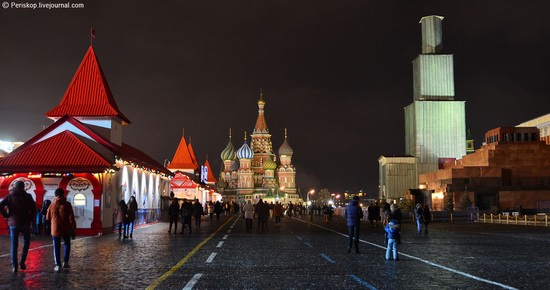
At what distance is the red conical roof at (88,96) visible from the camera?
1248 inches

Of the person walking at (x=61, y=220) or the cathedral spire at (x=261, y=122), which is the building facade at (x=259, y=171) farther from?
the person walking at (x=61, y=220)

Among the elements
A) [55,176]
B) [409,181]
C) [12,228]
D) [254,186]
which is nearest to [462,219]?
[55,176]

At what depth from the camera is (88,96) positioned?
32594 mm

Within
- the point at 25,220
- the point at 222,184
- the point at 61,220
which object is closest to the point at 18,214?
the point at 25,220

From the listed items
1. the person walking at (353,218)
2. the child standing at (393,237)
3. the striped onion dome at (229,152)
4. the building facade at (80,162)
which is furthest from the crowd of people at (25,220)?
the striped onion dome at (229,152)

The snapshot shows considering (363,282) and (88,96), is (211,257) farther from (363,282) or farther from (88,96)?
(88,96)

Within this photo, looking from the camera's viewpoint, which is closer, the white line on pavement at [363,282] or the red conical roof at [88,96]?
the white line on pavement at [363,282]

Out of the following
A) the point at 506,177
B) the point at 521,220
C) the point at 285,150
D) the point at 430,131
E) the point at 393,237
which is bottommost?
the point at 521,220

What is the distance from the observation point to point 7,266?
12.5 metres

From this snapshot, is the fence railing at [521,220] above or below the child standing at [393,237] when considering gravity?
below

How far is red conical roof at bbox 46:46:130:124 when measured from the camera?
104 feet

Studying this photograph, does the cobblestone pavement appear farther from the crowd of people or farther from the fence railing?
the fence railing

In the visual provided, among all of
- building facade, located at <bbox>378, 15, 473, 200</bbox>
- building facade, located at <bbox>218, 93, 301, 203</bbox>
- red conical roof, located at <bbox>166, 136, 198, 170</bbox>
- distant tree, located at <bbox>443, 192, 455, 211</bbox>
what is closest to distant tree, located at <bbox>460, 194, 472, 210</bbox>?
distant tree, located at <bbox>443, 192, 455, 211</bbox>

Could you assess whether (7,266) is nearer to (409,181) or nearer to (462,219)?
(462,219)
